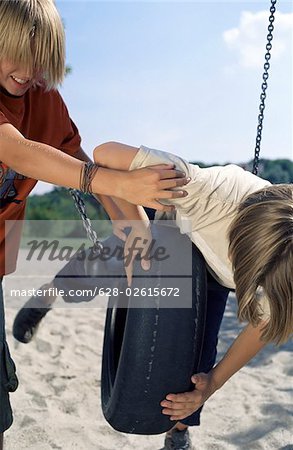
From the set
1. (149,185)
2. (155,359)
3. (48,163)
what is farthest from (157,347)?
(48,163)

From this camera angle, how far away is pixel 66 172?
161 cm

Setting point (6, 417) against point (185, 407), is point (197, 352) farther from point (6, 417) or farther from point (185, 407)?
point (6, 417)

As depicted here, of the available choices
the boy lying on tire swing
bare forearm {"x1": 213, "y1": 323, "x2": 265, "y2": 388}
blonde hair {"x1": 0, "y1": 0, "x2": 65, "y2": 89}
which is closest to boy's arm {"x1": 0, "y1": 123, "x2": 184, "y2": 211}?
the boy lying on tire swing

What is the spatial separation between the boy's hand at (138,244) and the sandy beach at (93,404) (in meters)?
1.08

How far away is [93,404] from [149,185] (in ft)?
6.12

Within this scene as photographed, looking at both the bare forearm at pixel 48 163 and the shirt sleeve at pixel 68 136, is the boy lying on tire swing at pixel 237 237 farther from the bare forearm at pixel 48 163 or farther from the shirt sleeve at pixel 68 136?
the shirt sleeve at pixel 68 136

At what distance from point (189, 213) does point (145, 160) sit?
25 centimetres

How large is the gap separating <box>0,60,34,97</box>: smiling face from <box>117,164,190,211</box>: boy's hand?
17.5 inches

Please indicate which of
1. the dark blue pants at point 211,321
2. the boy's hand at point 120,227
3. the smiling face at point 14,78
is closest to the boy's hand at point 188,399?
the dark blue pants at point 211,321

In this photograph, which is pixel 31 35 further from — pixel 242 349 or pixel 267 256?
pixel 242 349

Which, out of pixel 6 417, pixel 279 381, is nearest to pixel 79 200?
pixel 6 417

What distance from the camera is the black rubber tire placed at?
185 cm

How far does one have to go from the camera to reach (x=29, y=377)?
3.44 meters

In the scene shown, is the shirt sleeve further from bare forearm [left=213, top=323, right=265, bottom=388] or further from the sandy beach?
the sandy beach
